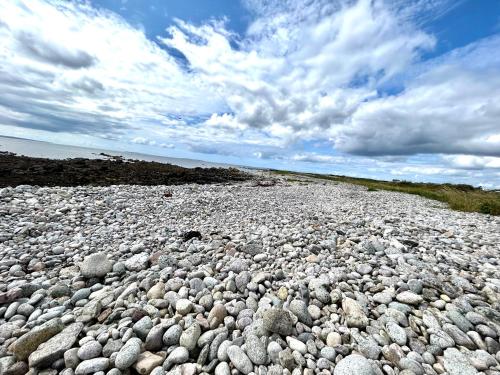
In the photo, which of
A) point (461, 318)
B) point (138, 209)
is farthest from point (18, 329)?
point (138, 209)

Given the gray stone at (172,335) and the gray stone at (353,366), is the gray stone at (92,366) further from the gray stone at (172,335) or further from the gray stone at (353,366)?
the gray stone at (353,366)

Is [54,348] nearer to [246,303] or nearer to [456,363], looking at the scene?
[246,303]

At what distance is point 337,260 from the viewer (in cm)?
538

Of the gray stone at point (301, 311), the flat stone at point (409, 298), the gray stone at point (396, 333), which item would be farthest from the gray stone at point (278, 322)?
the flat stone at point (409, 298)

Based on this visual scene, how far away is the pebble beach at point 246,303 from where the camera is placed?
9.13 ft

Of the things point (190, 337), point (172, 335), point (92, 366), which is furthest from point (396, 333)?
point (92, 366)

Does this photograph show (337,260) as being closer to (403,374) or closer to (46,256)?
(403,374)

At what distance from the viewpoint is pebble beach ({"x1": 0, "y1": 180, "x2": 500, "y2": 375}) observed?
278 centimetres

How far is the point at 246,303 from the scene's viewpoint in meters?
3.83

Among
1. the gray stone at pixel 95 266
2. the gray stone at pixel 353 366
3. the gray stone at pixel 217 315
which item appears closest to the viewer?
the gray stone at pixel 353 366

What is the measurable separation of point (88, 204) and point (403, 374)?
36.9ft

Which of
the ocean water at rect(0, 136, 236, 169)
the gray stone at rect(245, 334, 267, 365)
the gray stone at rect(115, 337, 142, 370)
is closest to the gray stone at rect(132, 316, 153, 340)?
the gray stone at rect(115, 337, 142, 370)

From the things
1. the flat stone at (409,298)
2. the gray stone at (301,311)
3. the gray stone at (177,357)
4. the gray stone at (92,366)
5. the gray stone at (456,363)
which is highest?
the flat stone at (409,298)

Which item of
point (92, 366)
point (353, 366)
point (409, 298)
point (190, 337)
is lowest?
point (92, 366)
